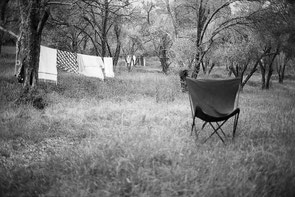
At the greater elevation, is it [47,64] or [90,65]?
[90,65]

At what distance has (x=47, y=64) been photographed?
7918mm

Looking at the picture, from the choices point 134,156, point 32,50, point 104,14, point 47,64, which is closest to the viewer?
point 134,156

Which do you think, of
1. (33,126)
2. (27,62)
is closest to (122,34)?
(27,62)

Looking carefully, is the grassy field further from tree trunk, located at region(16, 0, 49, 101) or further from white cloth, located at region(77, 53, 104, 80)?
white cloth, located at region(77, 53, 104, 80)

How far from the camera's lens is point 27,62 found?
6.15 metres

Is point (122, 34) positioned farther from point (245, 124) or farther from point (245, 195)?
point (245, 195)

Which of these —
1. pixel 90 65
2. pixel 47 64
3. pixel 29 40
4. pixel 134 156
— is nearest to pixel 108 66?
pixel 90 65

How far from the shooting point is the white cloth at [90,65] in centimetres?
1052

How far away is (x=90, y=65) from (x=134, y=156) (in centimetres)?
860

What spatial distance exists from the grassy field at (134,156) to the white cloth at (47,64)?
211cm

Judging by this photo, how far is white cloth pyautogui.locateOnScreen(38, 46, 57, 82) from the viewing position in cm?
776

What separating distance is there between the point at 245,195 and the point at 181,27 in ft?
36.8

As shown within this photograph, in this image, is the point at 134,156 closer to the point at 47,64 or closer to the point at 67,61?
the point at 47,64

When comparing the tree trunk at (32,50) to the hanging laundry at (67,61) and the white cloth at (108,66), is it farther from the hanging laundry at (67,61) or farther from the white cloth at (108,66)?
the white cloth at (108,66)
